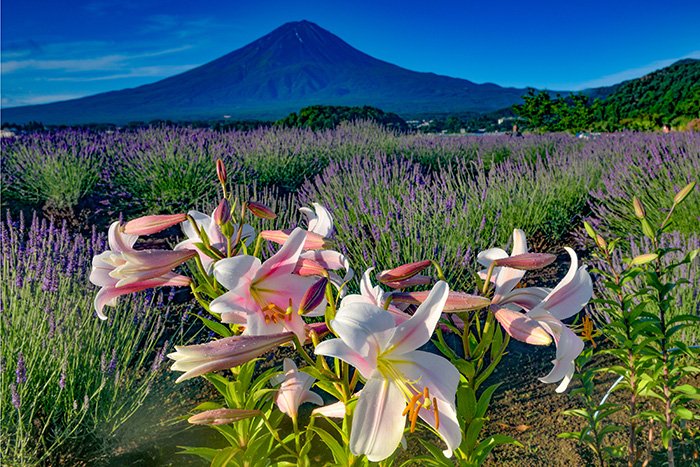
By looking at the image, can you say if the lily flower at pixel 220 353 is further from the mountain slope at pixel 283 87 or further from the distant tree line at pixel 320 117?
the mountain slope at pixel 283 87

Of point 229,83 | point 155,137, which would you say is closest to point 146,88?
point 229,83

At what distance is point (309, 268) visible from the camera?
33.7 inches

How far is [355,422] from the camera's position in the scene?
708 mm

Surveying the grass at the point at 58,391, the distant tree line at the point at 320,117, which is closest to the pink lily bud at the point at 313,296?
the grass at the point at 58,391

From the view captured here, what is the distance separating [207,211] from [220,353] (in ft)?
13.3

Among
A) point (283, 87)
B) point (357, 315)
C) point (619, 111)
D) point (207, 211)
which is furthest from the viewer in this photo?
point (283, 87)

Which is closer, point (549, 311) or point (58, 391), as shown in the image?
point (549, 311)

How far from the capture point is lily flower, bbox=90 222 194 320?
86 cm

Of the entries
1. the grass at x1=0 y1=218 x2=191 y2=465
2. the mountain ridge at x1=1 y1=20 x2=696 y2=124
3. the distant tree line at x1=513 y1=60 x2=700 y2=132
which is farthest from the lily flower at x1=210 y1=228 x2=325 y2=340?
the mountain ridge at x1=1 y1=20 x2=696 y2=124

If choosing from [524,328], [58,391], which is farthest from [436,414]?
[58,391]

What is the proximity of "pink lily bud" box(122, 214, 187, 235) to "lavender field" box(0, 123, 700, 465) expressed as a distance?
51 centimetres

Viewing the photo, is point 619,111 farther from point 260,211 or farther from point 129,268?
point 129,268

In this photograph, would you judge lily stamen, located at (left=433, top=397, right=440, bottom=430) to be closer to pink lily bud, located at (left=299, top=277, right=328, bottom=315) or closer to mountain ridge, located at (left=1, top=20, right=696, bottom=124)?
pink lily bud, located at (left=299, top=277, right=328, bottom=315)

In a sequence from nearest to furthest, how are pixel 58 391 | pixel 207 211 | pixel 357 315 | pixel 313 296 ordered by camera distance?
pixel 357 315 < pixel 313 296 < pixel 58 391 < pixel 207 211
